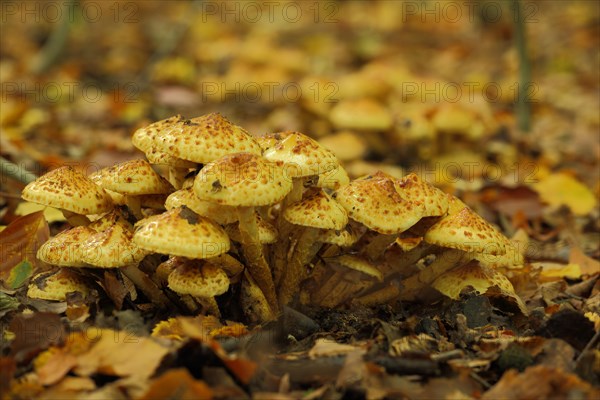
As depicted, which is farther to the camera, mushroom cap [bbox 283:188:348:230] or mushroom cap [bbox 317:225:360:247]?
mushroom cap [bbox 317:225:360:247]

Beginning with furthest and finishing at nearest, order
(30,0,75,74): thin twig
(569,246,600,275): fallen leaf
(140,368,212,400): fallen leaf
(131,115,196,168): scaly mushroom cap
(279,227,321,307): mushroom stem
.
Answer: (30,0,75,74): thin twig < (569,246,600,275): fallen leaf < (279,227,321,307): mushroom stem < (131,115,196,168): scaly mushroom cap < (140,368,212,400): fallen leaf

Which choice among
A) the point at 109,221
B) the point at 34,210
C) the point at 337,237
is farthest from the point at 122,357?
the point at 34,210

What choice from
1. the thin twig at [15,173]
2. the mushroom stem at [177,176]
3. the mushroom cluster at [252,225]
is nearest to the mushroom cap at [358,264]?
the mushroom cluster at [252,225]

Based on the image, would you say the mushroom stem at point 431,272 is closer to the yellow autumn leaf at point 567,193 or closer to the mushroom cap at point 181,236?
the mushroom cap at point 181,236

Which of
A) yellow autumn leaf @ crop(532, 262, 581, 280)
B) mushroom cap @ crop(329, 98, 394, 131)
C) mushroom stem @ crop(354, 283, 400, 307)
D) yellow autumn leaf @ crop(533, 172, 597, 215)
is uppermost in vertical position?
mushroom stem @ crop(354, 283, 400, 307)

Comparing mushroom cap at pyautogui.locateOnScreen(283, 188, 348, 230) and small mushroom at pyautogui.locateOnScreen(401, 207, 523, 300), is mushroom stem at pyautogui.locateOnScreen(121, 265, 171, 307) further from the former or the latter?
small mushroom at pyautogui.locateOnScreen(401, 207, 523, 300)

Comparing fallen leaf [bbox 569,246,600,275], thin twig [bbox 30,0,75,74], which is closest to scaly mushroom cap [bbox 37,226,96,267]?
fallen leaf [bbox 569,246,600,275]

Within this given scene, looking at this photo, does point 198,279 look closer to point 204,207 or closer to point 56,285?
point 204,207
